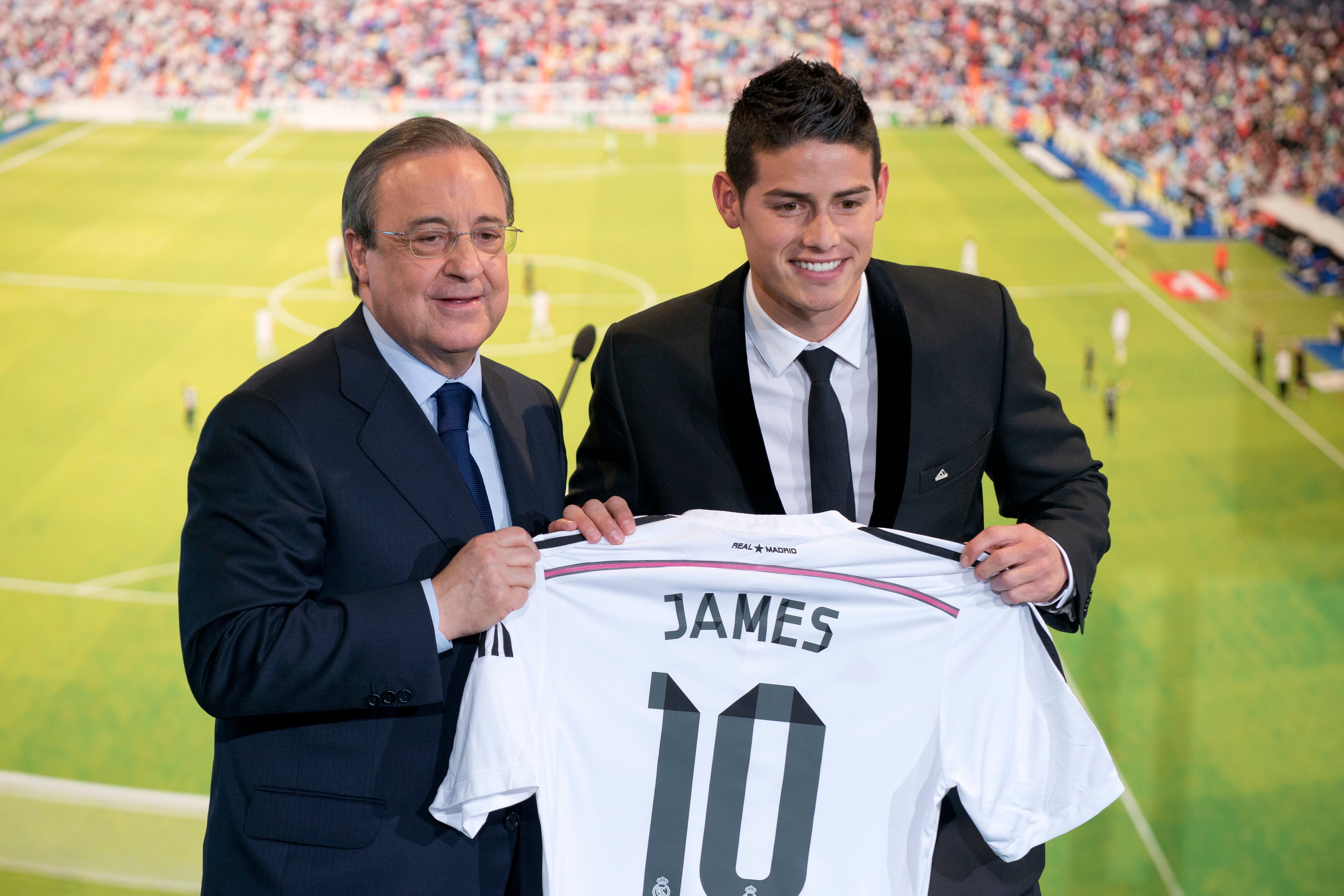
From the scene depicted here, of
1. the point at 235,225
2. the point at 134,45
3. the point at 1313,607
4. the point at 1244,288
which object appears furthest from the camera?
the point at 134,45

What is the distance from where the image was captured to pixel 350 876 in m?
2.66

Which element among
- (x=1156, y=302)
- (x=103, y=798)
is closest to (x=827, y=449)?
(x=103, y=798)

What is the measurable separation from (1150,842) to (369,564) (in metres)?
7.01

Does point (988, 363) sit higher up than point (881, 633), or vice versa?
point (988, 363)

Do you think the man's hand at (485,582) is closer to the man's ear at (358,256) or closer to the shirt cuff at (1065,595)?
the man's ear at (358,256)

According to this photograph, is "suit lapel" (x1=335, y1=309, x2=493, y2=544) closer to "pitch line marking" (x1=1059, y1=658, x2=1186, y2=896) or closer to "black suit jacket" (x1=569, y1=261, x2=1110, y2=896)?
"black suit jacket" (x1=569, y1=261, x2=1110, y2=896)

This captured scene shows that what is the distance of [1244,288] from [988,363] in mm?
17529

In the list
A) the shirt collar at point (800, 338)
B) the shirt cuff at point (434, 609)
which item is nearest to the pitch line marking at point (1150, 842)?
the shirt collar at point (800, 338)

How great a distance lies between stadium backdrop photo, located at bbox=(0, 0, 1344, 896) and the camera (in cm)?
891

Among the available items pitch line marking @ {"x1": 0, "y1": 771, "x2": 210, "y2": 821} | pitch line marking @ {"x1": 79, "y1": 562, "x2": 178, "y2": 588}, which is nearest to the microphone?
pitch line marking @ {"x1": 0, "y1": 771, "x2": 210, "y2": 821}

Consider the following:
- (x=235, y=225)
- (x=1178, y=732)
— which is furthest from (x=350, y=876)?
(x=235, y=225)

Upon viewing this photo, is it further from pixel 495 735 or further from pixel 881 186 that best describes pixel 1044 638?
pixel 495 735

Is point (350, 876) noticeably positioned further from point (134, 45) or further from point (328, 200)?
Answer: point (134, 45)

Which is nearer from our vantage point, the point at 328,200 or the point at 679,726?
the point at 679,726
